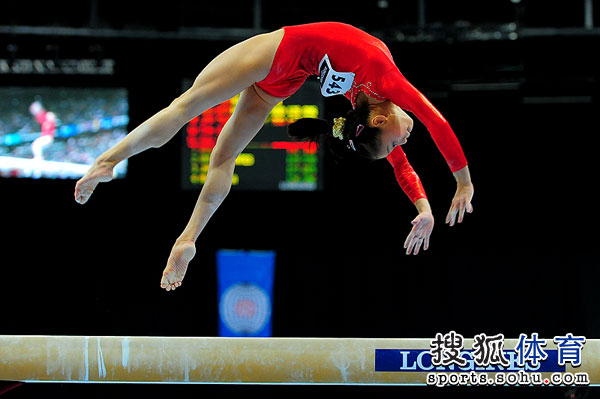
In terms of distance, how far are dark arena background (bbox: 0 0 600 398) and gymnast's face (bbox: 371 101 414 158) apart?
3420mm

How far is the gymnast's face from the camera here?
3086 millimetres

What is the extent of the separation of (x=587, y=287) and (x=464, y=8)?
320 centimetres

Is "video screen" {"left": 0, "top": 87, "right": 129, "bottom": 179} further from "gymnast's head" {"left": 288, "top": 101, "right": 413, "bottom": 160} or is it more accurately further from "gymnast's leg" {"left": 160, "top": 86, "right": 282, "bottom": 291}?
"gymnast's head" {"left": 288, "top": 101, "right": 413, "bottom": 160}

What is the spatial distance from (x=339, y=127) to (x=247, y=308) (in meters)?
4.41

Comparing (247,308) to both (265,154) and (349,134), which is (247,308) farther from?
(349,134)

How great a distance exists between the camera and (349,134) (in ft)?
10.4

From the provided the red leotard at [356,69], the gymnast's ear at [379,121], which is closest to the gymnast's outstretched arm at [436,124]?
the red leotard at [356,69]

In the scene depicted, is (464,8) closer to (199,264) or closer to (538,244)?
(538,244)

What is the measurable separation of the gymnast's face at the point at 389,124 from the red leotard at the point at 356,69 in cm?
6

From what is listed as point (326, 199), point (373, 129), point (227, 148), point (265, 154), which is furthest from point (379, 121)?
point (326, 199)

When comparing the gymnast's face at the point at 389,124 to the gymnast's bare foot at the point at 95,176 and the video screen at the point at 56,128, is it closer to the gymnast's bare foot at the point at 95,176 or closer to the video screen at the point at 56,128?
the gymnast's bare foot at the point at 95,176

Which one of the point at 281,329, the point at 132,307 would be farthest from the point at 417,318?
the point at 132,307

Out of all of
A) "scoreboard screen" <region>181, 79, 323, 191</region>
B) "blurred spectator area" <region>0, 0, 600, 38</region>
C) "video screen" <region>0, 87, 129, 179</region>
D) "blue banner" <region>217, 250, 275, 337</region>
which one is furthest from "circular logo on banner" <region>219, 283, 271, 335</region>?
"blurred spectator area" <region>0, 0, 600, 38</region>

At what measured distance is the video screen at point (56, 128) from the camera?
6699 millimetres
